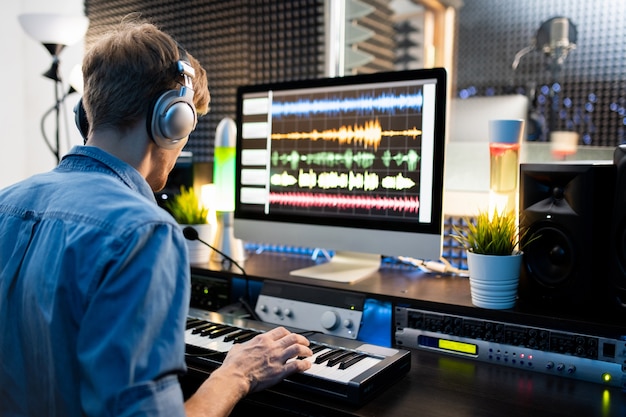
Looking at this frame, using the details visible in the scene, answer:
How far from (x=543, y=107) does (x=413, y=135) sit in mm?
4216

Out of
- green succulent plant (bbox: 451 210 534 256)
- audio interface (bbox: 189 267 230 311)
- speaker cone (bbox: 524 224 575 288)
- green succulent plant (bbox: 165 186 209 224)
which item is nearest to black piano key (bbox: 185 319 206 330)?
audio interface (bbox: 189 267 230 311)

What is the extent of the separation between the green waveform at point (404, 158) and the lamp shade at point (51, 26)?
1742mm

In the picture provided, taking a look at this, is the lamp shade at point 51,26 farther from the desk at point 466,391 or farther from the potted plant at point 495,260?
the potted plant at point 495,260

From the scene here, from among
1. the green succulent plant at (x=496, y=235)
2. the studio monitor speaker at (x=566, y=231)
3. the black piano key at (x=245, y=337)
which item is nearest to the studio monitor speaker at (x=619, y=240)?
the studio monitor speaker at (x=566, y=231)

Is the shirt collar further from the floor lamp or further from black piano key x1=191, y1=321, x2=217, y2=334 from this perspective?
the floor lamp

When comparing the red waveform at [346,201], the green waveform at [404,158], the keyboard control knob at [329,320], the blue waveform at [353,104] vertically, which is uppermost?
the blue waveform at [353,104]

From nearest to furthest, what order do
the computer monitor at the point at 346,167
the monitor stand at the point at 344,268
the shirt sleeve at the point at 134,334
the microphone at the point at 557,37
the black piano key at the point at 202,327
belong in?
the shirt sleeve at the point at 134,334 < the black piano key at the point at 202,327 < the computer monitor at the point at 346,167 < the monitor stand at the point at 344,268 < the microphone at the point at 557,37

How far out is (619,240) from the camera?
1.21 m

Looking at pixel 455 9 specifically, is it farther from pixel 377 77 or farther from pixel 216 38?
pixel 377 77

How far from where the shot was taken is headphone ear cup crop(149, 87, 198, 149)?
97 cm

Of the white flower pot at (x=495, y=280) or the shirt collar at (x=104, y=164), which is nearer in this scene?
the shirt collar at (x=104, y=164)

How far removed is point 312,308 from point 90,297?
775mm

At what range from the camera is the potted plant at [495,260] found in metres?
1.28

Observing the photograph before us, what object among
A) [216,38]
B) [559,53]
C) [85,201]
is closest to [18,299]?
[85,201]
